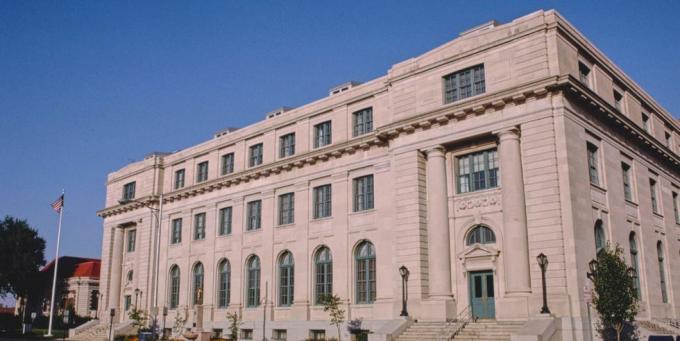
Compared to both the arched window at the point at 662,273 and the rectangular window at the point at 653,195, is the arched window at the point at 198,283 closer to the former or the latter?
the arched window at the point at 662,273

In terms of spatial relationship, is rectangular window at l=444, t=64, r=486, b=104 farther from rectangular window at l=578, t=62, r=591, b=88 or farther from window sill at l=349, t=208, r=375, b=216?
window sill at l=349, t=208, r=375, b=216

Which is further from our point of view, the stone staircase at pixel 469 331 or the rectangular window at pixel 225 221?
the rectangular window at pixel 225 221

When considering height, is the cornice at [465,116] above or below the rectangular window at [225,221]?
above

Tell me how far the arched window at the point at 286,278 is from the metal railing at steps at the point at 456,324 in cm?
1404

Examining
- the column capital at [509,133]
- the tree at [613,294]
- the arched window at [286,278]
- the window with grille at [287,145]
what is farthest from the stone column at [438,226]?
the window with grille at [287,145]

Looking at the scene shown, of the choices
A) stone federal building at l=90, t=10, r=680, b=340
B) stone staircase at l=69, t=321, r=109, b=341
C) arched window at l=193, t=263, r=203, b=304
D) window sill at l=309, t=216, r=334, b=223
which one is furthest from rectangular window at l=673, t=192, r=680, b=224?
stone staircase at l=69, t=321, r=109, b=341

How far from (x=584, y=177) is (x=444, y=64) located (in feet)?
30.5

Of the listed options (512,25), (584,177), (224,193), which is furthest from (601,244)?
(224,193)

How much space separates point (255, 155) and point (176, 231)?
10.8 m

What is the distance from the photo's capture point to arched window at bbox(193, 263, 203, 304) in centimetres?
4844

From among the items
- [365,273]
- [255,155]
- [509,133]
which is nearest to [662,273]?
[509,133]

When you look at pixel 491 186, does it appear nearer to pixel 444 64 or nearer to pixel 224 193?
pixel 444 64

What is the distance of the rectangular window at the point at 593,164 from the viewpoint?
105 ft

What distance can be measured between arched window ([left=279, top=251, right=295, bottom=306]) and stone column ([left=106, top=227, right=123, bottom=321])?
65.4 ft
